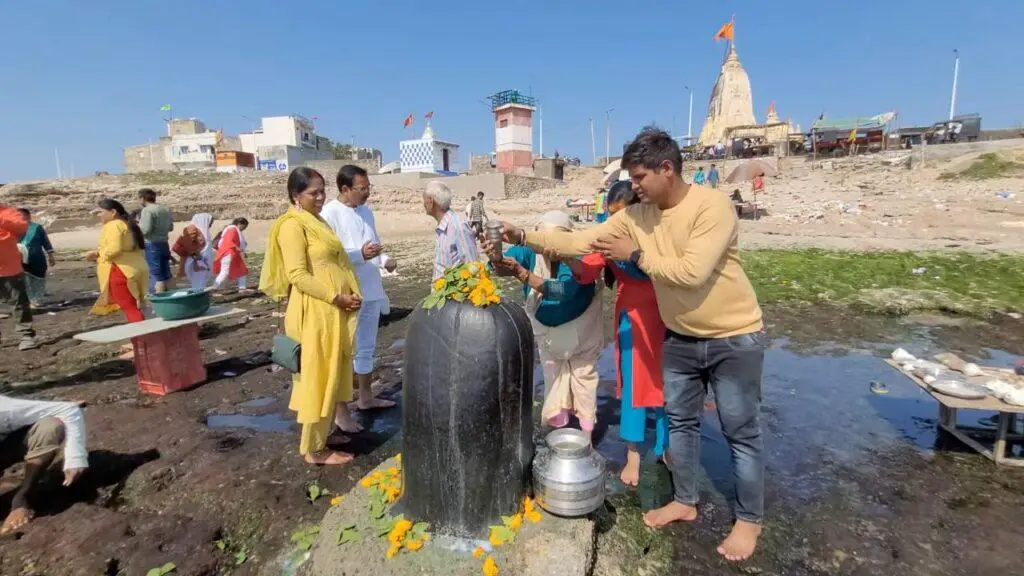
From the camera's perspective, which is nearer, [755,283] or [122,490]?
[122,490]

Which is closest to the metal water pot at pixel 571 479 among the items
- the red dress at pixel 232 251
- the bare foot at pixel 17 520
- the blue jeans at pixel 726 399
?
the blue jeans at pixel 726 399

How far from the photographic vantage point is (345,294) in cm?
378

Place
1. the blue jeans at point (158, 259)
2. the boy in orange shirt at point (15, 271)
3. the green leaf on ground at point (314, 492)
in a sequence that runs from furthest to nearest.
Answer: the blue jeans at point (158, 259), the boy in orange shirt at point (15, 271), the green leaf on ground at point (314, 492)

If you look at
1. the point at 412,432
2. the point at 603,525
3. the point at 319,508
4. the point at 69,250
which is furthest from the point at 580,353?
the point at 69,250

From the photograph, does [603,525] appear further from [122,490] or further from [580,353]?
[122,490]

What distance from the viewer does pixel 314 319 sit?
11.8 feet

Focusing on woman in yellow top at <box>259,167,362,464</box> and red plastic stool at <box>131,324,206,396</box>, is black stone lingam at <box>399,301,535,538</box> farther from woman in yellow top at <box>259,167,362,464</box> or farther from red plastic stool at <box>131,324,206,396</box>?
red plastic stool at <box>131,324,206,396</box>

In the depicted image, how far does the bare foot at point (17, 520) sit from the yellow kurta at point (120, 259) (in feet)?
11.5

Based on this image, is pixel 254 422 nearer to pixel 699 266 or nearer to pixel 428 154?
pixel 699 266

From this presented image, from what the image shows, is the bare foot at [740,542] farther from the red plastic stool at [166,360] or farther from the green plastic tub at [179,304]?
the red plastic stool at [166,360]

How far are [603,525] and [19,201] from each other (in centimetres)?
3476

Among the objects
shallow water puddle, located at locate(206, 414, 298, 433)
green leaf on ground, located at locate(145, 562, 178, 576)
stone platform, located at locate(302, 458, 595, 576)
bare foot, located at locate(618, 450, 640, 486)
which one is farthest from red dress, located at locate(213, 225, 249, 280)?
bare foot, located at locate(618, 450, 640, 486)

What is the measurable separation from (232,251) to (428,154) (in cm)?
3510

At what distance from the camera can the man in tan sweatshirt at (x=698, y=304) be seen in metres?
2.60
